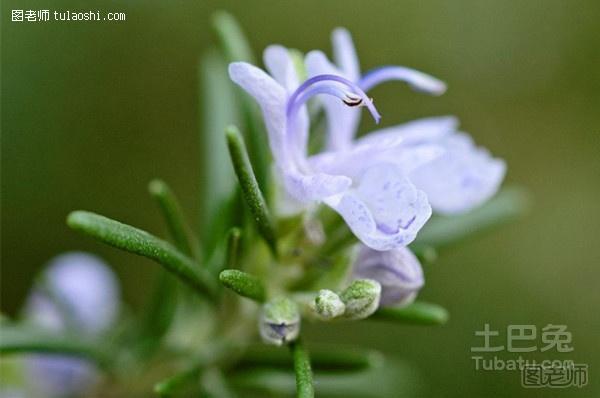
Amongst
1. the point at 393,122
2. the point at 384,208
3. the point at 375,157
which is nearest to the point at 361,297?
the point at 384,208

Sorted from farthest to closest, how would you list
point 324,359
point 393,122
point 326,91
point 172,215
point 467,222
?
point 393,122 → point 467,222 → point 324,359 → point 172,215 → point 326,91

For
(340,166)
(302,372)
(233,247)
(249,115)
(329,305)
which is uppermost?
(249,115)

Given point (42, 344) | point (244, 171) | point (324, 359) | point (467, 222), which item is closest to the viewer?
point (244, 171)

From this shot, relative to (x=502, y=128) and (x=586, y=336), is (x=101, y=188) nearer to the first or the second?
(x=502, y=128)

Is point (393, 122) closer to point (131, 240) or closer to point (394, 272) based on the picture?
point (394, 272)

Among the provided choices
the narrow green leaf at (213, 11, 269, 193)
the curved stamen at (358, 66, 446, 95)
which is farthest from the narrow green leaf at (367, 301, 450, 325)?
the curved stamen at (358, 66, 446, 95)

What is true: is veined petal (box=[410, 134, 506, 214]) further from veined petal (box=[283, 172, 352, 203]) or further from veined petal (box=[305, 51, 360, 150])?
veined petal (box=[283, 172, 352, 203])

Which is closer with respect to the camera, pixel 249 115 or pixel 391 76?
pixel 391 76
